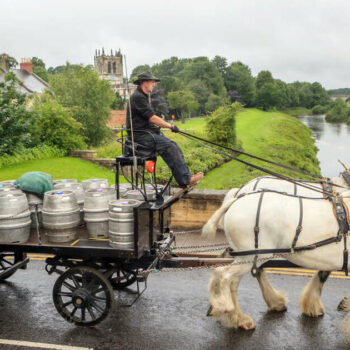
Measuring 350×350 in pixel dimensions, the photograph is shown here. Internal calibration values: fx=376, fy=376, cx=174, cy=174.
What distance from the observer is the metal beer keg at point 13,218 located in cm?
526

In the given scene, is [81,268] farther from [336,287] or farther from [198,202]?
[198,202]

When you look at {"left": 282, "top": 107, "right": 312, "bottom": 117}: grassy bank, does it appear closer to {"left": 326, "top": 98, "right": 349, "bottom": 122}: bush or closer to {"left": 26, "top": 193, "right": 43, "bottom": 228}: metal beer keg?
{"left": 326, "top": 98, "right": 349, "bottom": 122}: bush

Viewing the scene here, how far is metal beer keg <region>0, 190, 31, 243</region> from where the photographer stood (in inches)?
Answer: 207

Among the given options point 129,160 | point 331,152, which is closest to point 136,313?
point 129,160

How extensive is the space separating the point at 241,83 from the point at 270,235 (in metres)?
117

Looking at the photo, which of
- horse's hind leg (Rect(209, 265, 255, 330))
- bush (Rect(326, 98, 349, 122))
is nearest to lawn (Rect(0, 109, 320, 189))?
horse's hind leg (Rect(209, 265, 255, 330))

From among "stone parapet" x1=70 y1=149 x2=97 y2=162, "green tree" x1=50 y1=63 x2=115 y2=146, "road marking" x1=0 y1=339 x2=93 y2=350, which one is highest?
"green tree" x1=50 y1=63 x2=115 y2=146

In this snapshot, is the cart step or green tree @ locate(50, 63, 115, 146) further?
green tree @ locate(50, 63, 115, 146)

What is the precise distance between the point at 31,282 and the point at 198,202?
451 centimetres

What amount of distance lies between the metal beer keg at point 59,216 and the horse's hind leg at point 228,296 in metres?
2.16

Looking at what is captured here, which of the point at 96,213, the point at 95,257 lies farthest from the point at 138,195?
the point at 95,257

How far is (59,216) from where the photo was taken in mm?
5266

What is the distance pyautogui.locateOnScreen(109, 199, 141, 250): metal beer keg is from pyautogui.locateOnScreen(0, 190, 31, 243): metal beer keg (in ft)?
4.33

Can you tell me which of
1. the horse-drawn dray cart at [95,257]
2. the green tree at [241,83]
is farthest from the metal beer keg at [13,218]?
the green tree at [241,83]
